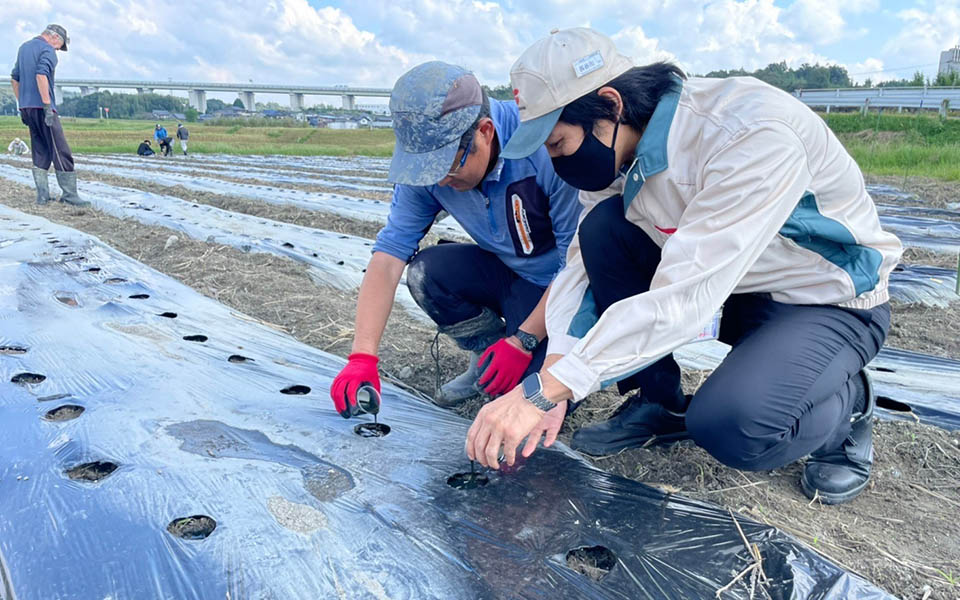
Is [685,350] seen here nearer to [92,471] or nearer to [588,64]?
[588,64]

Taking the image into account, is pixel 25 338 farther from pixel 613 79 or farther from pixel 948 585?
pixel 948 585

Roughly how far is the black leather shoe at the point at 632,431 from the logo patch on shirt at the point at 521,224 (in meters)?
0.53

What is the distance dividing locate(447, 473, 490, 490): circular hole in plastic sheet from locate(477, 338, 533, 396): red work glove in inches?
12.6

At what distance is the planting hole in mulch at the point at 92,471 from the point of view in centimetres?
120

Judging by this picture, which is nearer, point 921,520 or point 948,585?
point 948,585

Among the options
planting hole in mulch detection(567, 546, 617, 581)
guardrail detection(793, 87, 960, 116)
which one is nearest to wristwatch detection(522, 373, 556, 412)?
planting hole in mulch detection(567, 546, 617, 581)

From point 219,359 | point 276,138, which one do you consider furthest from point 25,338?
point 276,138

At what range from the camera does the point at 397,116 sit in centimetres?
152

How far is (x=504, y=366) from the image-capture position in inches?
62.4

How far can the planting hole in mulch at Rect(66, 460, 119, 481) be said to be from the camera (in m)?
1.20

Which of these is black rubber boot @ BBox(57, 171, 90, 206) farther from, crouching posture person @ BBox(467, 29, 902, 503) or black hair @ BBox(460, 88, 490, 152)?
crouching posture person @ BBox(467, 29, 902, 503)

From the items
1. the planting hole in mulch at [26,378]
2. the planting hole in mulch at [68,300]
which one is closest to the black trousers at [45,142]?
the planting hole in mulch at [68,300]

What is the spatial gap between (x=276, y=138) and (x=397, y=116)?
2656 cm

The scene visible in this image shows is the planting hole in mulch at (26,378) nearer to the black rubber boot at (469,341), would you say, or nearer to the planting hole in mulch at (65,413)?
the planting hole in mulch at (65,413)
